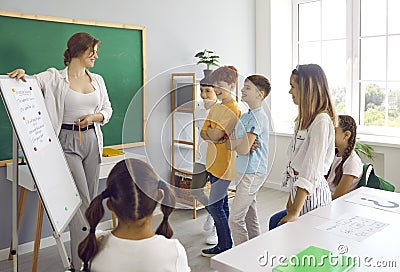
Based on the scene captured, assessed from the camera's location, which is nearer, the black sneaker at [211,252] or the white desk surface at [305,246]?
the white desk surface at [305,246]

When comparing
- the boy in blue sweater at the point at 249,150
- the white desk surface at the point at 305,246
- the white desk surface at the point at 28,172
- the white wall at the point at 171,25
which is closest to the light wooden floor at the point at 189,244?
the white wall at the point at 171,25

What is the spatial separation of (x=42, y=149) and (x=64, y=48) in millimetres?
1198

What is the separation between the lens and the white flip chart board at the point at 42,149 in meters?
1.97

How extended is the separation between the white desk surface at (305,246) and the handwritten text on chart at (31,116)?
1.27 m

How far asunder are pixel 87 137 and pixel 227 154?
1286 mm

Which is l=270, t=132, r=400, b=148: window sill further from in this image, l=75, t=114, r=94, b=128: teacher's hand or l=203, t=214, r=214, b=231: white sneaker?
l=75, t=114, r=94, b=128: teacher's hand

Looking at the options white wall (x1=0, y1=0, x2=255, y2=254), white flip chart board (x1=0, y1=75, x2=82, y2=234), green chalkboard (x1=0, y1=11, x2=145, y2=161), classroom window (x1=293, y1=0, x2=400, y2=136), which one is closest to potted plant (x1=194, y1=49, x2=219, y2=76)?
white wall (x1=0, y1=0, x2=255, y2=254)

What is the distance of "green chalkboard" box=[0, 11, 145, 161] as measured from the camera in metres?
2.77

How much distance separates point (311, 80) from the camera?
1861 mm

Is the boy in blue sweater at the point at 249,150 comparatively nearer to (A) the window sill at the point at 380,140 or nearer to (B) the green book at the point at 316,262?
(B) the green book at the point at 316,262

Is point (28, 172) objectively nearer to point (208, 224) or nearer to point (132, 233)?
point (208, 224)

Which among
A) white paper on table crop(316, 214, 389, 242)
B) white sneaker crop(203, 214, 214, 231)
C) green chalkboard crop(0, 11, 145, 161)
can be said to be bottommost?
white sneaker crop(203, 214, 214, 231)

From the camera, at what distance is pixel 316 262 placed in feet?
3.98

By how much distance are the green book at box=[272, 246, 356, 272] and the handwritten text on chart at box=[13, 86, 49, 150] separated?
4.67ft
